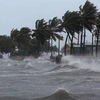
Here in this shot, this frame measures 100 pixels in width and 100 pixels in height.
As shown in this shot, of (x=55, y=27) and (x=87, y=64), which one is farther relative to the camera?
(x=55, y=27)

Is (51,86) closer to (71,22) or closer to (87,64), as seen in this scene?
(87,64)

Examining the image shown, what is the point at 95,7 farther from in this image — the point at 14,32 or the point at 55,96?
the point at 55,96

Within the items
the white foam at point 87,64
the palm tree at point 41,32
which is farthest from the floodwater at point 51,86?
the palm tree at point 41,32

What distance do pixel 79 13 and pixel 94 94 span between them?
2098 inches

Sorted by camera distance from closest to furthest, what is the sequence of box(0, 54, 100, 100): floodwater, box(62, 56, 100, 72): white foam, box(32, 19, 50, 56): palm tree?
box(0, 54, 100, 100): floodwater, box(62, 56, 100, 72): white foam, box(32, 19, 50, 56): palm tree

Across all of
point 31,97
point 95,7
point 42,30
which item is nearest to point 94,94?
point 31,97

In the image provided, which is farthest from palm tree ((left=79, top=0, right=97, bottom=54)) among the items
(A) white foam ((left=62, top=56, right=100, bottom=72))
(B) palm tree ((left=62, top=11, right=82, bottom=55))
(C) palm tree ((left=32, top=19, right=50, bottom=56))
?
(A) white foam ((left=62, top=56, right=100, bottom=72))

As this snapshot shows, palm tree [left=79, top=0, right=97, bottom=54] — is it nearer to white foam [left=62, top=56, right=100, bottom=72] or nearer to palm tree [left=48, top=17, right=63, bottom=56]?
palm tree [left=48, top=17, right=63, bottom=56]

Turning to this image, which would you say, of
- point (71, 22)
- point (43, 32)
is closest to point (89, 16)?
point (71, 22)

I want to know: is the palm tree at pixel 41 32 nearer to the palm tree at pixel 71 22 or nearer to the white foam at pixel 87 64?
the palm tree at pixel 71 22

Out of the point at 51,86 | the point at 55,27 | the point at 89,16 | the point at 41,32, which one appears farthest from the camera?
the point at 55,27

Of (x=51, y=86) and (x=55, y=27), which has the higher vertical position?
(x=55, y=27)

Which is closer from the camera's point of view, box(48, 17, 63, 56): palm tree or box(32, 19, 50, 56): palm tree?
box(32, 19, 50, 56): palm tree

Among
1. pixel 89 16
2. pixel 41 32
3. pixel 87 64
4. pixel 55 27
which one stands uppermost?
pixel 89 16
